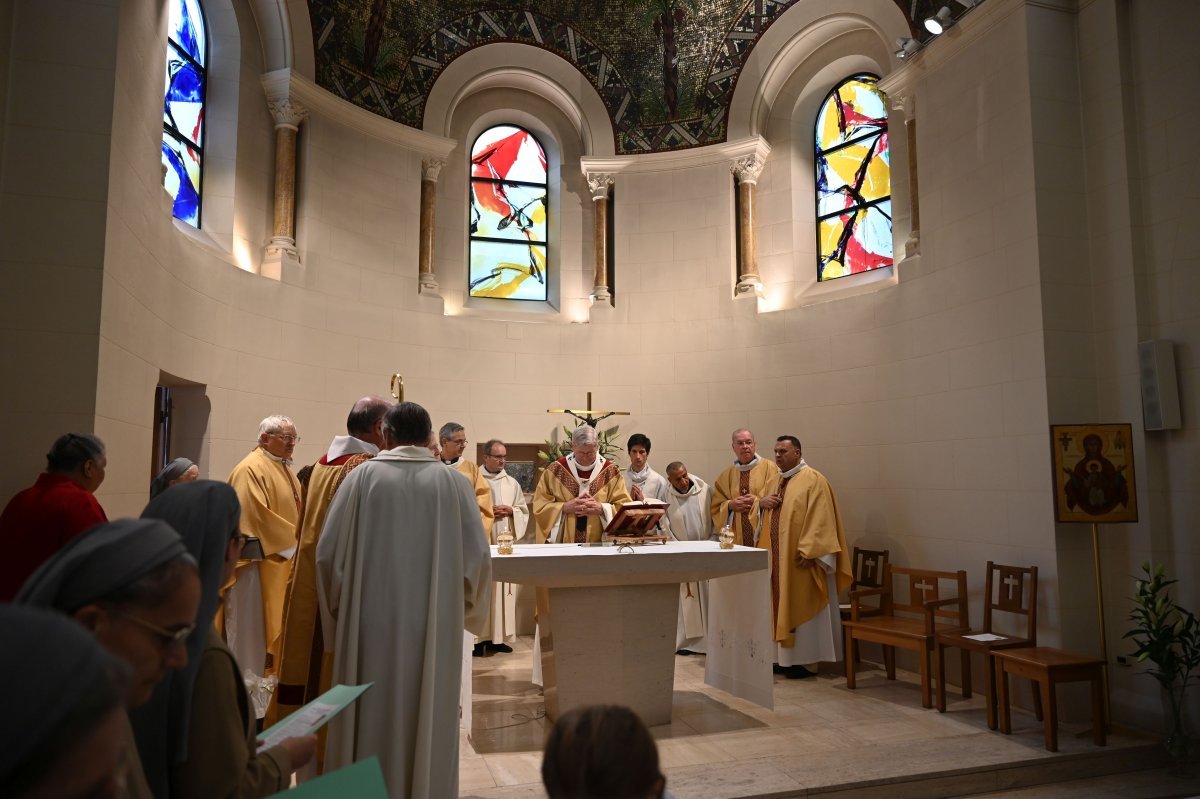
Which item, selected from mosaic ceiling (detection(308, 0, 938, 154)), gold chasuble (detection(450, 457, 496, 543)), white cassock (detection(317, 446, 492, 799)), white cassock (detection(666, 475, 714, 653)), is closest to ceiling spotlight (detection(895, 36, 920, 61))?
mosaic ceiling (detection(308, 0, 938, 154))

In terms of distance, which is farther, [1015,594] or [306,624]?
[1015,594]

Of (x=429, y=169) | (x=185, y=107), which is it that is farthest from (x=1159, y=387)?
(x=185, y=107)

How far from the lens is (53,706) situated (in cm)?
82

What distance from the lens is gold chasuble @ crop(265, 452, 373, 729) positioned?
4.00m

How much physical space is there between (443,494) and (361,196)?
5657 millimetres

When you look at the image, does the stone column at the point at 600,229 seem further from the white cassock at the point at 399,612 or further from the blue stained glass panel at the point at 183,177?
the white cassock at the point at 399,612

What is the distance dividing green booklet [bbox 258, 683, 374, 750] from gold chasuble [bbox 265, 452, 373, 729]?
1.88m

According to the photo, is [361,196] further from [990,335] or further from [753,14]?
[990,335]

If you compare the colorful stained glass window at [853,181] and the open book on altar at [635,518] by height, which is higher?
the colorful stained glass window at [853,181]

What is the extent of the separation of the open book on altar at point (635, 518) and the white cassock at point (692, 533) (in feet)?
8.71

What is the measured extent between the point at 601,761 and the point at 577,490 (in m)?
5.09

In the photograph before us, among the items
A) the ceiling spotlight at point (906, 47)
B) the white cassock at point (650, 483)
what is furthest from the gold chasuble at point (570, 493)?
the ceiling spotlight at point (906, 47)

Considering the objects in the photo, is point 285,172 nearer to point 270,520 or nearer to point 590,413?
point 590,413

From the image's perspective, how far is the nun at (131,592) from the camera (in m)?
1.22
